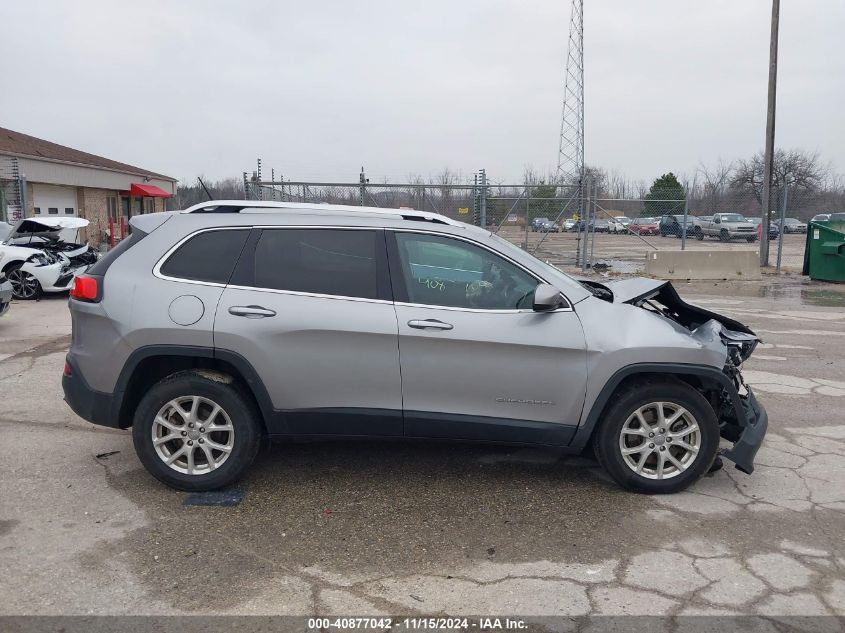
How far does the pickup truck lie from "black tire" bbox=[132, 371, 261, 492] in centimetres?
2845

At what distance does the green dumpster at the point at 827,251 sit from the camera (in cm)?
1614

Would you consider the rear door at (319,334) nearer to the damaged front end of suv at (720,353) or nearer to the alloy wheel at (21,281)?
the damaged front end of suv at (720,353)

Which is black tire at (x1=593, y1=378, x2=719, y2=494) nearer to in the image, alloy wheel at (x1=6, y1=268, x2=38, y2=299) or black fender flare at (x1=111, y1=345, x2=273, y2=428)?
black fender flare at (x1=111, y1=345, x2=273, y2=428)

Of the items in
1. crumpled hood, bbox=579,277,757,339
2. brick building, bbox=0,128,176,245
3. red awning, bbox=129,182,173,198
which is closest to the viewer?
crumpled hood, bbox=579,277,757,339

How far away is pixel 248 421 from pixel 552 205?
15663 mm

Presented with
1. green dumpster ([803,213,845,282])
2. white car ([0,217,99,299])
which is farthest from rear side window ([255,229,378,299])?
green dumpster ([803,213,845,282])

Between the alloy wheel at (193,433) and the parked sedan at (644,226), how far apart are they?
79.2 ft

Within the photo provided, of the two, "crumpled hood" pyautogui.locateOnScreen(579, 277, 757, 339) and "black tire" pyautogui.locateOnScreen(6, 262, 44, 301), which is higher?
"crumpled hood" pyautogui.locateOnScreen(579, 277, 757, 339)

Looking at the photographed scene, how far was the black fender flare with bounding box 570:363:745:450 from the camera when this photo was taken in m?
4.26

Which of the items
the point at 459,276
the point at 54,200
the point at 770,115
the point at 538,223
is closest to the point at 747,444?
the point at 459,276

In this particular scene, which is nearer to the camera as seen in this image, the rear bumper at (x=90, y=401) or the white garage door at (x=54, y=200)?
the rear bumper at (x=90, y=401)

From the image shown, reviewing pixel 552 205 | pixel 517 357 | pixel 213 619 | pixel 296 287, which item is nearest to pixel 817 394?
pixel 517 357

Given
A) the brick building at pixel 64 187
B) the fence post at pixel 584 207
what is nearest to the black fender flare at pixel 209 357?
the fence post at pixel 584 207

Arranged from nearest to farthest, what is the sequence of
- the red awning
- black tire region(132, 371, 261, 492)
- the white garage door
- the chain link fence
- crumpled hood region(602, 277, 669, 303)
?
black tire region(132, 371, 261, 492) < crumpled hood region(602, 277, 669, 303) < the chain link fence < the white garage door < the red awning
